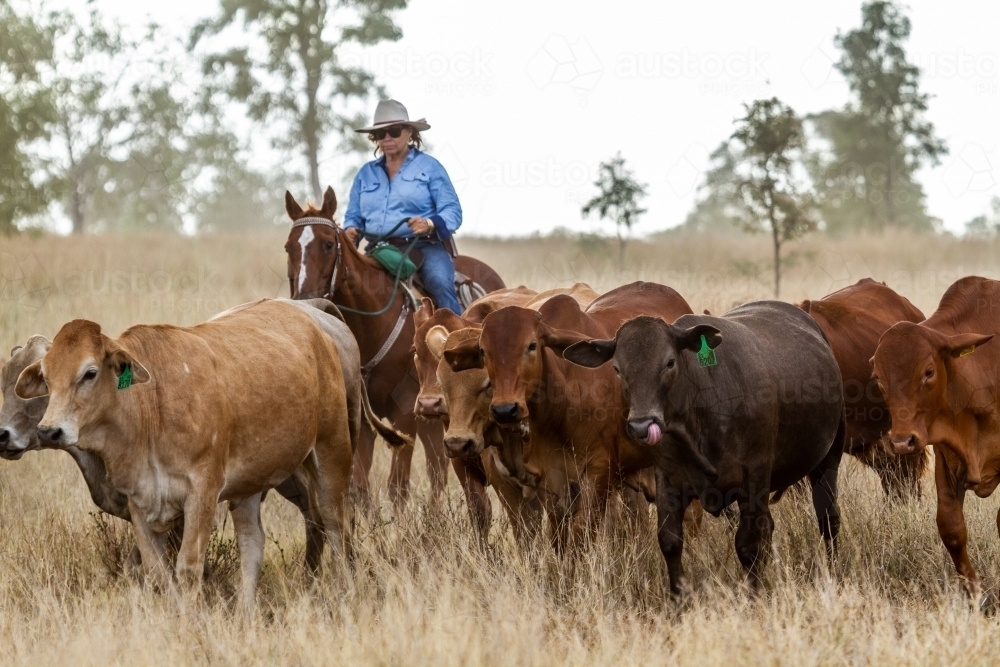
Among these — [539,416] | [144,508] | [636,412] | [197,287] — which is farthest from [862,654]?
[197,287]

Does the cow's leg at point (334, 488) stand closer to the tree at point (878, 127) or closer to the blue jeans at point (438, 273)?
the blue jeans at point (438, 273)

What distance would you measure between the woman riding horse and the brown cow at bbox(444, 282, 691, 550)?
9.78 feet

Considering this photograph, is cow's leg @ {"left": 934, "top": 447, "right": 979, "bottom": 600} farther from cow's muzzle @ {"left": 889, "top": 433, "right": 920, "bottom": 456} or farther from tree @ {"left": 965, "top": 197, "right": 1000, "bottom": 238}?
tree @ {"left": 965, "top": 197, "right": 1000, "bottom": 238}

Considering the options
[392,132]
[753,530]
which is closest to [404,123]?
[392,132]

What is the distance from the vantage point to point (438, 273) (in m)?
9.15

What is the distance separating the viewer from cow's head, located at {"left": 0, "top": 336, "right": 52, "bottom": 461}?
565cm

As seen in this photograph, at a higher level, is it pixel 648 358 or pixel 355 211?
pixel 355 211

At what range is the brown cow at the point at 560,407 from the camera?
228 inches

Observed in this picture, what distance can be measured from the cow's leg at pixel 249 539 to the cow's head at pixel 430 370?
103 cm

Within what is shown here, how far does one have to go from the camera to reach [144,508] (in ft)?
17.9

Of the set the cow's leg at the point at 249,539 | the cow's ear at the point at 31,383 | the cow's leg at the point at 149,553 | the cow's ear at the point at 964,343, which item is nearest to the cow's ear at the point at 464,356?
the cow's leg at the point at 249,539

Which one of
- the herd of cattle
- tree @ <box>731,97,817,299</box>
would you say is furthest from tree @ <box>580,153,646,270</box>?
the herd of cattle

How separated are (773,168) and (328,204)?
952cm

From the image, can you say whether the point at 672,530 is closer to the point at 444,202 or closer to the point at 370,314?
the point at 370,314
